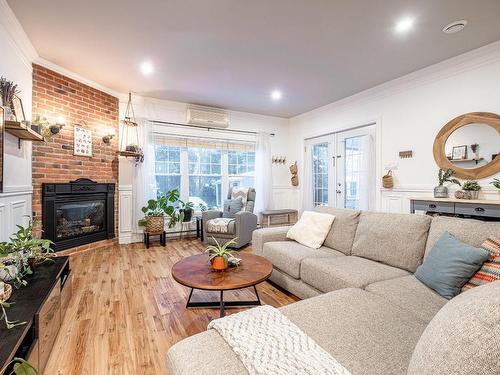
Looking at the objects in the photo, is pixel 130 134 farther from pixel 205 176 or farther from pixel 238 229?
pixel 238 229

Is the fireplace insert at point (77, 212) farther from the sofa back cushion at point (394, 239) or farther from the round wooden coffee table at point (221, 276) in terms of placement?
the sofa back cushion at point (394, 239)

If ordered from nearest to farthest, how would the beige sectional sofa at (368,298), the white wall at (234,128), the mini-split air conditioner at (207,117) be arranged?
the beige sectional sofa at (368,298) → the white wall at (234,128) → the mini-split air conditioner at (207,117)

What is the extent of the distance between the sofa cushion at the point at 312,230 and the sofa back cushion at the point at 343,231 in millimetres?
54

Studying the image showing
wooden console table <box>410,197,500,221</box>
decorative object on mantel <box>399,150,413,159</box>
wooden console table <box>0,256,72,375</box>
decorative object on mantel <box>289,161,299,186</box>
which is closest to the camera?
wooden console table <box>0,256,72,375</box>

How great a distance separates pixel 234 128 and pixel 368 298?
14.5 ft

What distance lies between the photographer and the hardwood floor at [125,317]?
1549 millimetres

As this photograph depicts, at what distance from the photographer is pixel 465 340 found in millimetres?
569

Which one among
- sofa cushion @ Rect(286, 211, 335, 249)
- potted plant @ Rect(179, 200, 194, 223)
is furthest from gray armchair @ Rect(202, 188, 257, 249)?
sofa cushion @ Rect(286, 211, 335, 249)

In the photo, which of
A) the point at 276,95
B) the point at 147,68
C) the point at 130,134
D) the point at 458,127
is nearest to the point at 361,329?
the point at 458,127

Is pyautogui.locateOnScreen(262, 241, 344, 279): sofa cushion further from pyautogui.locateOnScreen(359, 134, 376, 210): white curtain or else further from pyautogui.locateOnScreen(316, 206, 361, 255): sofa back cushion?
pyautogui.locateOnScreen(359, 134, 376, 210): white curtain

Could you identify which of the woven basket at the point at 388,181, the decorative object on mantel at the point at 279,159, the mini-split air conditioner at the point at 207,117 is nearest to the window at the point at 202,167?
the mini-split air conditioner at the point at 207,117

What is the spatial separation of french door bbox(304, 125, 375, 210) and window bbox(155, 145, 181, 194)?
8.95 feet

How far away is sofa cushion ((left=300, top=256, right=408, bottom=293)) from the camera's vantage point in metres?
1.77

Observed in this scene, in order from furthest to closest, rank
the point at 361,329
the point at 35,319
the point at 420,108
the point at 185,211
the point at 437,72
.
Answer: the point at 185,211
the point at 420,108
the point at 437,72
the point at 35,319
the point at 361,329
